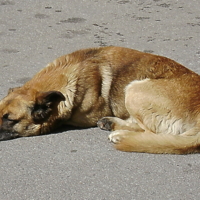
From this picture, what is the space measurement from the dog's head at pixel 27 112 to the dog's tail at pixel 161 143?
30.8 inches

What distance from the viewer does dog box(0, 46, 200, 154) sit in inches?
209

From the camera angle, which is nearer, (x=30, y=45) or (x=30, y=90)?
(x=30, y=90)

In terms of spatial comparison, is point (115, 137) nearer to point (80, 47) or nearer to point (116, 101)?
point (116, 101)

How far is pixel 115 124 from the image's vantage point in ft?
19.1

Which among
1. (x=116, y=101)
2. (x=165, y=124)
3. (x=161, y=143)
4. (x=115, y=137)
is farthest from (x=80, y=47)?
(x=161, y=143)

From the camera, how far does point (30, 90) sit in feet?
18.4

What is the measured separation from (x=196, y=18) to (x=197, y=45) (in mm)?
963

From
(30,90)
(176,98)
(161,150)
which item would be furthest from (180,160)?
(30,90)

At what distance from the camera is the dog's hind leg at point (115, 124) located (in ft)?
19.1

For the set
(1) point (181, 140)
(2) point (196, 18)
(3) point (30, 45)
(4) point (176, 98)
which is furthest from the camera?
(2) point (196, 18)

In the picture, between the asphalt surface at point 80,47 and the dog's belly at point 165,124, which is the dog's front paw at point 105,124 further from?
the dog's belly at point 165,124

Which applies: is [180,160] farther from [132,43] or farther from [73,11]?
[73,11]

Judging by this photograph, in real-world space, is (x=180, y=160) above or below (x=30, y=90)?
below

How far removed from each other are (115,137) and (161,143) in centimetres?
55
